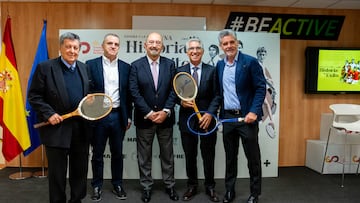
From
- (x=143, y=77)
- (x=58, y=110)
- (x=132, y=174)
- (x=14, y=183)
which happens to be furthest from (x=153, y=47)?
(x=14, y=183)

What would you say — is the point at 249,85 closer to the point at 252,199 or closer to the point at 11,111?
the point at 252,199

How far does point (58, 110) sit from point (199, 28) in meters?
2.81

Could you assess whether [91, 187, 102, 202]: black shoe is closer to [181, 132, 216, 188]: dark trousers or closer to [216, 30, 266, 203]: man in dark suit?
[181, 132, 216, 188]: dark trousers

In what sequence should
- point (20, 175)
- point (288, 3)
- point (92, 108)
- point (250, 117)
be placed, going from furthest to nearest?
point (288, 3) → point (20, 175) → point (250, 117) → point (92, 108)

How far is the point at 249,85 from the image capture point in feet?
10.5

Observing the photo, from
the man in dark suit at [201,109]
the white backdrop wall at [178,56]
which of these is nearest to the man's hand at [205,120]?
the man in dark suit at [201,109]

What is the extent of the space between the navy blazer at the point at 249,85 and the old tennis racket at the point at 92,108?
1334 mm

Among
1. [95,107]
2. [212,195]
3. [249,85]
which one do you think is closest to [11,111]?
[95,107]

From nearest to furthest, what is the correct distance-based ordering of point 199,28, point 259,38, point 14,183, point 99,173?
point 99,173 → point 14,183 → point 259,38 → point 199,28

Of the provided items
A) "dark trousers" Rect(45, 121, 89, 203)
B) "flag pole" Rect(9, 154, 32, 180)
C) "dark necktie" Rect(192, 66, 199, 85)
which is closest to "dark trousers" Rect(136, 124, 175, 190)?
"dark necktie" Rect(192, 66, 199, 85)

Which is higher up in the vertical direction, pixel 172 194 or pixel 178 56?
pixel 178 56

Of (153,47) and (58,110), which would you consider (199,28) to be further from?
(58,110)

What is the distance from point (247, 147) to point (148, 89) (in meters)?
1.22

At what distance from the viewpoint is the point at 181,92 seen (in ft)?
10.6
